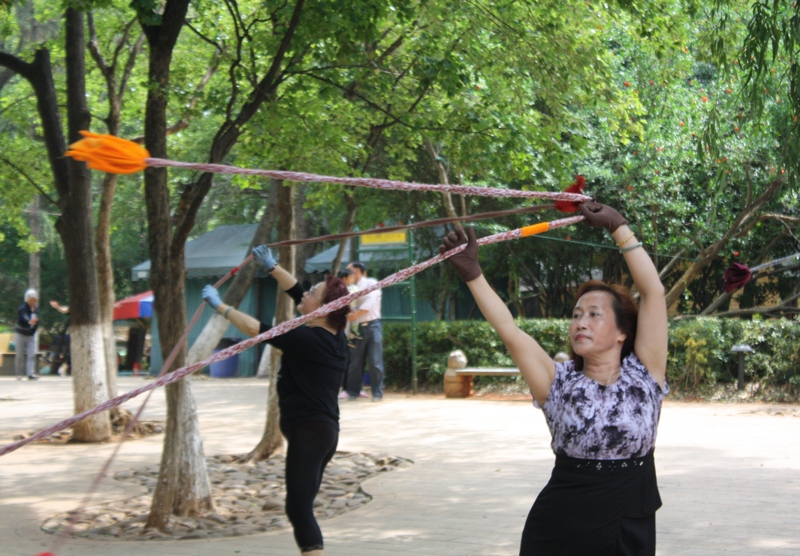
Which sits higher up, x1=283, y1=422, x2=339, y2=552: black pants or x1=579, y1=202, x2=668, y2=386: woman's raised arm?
x1=579, y1=202, x2=668, y2=386: woman's raised arm

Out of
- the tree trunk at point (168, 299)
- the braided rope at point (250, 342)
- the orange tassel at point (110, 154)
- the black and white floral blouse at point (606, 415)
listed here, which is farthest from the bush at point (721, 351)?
the orange tassel at point (110, 154)

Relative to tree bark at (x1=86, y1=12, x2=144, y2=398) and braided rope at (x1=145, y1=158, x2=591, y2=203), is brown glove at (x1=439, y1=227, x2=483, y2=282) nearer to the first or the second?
braided rope at (x1=145, y1=158, x2=591, y2=203)

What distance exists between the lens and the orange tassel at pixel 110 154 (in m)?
3.14

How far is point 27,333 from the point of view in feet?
65.1

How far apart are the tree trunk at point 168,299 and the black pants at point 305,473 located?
1.93 meters

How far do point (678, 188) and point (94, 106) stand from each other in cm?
1036

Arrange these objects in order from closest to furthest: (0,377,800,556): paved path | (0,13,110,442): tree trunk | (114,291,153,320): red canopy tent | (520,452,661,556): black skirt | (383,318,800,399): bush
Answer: (520,452,661,556): black skirt → (0,377,800,556): paved path → (0,13,110,442): tree trunk → (383,318,800,399): bush → (114,291,153,320): red canopy tent

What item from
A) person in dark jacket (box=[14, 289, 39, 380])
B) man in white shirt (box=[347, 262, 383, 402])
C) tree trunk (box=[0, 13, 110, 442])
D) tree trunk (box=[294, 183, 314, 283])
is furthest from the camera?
tree trunk (box=[294, 183, 314, 283])

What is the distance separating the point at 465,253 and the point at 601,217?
1.70 feet

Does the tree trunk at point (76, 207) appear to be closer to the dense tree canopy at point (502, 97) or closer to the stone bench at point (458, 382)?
the dense tree canopy at point (502, 97)

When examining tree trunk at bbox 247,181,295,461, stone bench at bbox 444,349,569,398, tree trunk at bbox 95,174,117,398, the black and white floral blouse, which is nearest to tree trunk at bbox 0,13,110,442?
tree trunk at bbox 95,174,117,398

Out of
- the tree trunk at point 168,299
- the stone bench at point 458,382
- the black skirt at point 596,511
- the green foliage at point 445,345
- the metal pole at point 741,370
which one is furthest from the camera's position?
the green foliage at point 445,345

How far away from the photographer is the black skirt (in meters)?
3.03

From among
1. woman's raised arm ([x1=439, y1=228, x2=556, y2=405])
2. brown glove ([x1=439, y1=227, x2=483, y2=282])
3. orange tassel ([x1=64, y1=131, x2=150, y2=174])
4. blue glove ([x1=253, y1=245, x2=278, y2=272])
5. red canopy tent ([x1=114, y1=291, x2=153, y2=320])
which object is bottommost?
woman's raised arm ([x1=439, y1=228, x2=556, y2=405])
